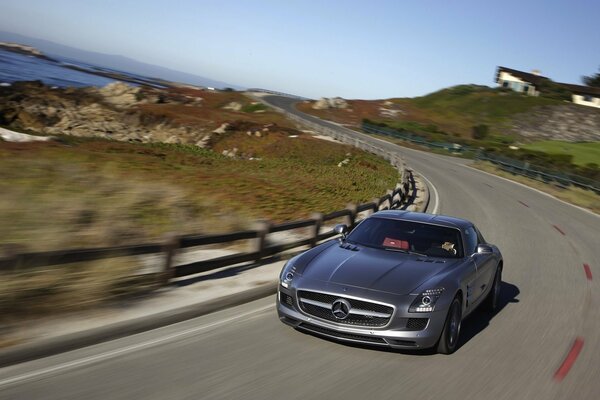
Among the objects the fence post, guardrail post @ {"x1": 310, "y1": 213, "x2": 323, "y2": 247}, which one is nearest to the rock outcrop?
guardrail post @ {"x1": 310, "y1": 213, "x2": 323, "y2": 247}

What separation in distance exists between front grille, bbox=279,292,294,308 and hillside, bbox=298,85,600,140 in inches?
2955

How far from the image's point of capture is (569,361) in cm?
702

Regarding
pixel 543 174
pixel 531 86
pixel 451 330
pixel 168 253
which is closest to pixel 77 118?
pixel 543 174

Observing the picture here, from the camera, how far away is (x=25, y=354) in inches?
206

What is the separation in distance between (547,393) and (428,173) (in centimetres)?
3126

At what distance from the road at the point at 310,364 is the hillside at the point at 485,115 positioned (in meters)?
73.6

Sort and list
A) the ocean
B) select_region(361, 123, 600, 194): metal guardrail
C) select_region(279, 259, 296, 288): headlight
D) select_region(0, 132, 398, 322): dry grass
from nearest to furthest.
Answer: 1. select_region(0, 132, 398, 322): dry grass
2. select_region(279, 259, 296, 288): headlight
3. select_region(361, 123, 600, 194): metal guardrail
4. the ocean

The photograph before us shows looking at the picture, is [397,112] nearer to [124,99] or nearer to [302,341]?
[124,99]

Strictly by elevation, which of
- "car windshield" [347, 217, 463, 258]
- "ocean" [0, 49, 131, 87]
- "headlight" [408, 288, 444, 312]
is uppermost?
"car windshield" [347, 217, 463, 258]

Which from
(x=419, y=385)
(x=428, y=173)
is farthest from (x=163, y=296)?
(x=428, y=173)

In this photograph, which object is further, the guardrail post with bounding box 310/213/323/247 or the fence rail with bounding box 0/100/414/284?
the guardrail post with bounding box 310/213/323/247

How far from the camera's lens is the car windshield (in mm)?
7621

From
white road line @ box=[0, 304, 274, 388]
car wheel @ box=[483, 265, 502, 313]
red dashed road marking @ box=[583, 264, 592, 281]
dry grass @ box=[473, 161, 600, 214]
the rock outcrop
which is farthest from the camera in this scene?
the rock outcrop

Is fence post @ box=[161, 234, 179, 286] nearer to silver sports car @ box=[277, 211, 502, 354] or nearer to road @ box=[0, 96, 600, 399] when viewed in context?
road @ box=[0, 96, 600, 399]
